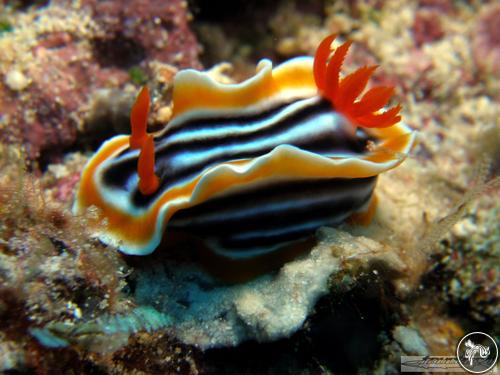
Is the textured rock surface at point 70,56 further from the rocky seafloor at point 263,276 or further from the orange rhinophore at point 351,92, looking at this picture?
the orange rhinophore at point 351,92

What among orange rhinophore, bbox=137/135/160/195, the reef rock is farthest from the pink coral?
orange rhinophore, bbox=137/135/160/195

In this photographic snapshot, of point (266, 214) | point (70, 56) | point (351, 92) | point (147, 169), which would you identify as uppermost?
point (351, 92)

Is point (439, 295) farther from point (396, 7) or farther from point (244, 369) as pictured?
point (396, 7)

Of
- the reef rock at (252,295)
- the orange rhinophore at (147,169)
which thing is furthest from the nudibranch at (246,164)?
the reef rock at (252,295)

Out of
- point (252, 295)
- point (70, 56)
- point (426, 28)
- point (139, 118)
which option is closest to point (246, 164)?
point (139, 118)

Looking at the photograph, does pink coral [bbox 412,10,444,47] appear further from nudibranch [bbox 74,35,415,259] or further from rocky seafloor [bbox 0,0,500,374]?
nudibranch [bbox 74,35,415,259]

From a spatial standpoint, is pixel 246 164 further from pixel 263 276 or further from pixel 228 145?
pixel 263 276
